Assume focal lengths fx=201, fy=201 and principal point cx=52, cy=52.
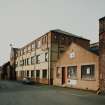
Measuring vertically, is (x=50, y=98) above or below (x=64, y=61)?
below

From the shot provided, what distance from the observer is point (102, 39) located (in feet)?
72.6

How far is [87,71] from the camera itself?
26641mm

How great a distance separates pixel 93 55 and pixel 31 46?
28385 millimetres

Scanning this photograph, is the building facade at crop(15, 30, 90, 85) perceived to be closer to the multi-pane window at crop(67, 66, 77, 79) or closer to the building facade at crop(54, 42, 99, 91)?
the building facade at crop(54, 42, 99, 91)

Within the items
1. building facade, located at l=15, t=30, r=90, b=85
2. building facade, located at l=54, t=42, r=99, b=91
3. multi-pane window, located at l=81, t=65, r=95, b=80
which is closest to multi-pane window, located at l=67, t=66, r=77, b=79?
building facade, located at l=54, t=42, r=99, b=91

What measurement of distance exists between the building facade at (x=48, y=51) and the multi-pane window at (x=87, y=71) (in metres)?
7.78

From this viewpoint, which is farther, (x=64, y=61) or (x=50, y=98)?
(x=64, y=61)

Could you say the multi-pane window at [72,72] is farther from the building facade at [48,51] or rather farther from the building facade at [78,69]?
the building facade at [48,51]

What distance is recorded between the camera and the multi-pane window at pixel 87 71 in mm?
25458

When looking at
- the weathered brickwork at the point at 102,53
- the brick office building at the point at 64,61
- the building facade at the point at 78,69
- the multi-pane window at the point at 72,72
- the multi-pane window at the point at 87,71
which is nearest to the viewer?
the weathered brickwork at the point at 102,53

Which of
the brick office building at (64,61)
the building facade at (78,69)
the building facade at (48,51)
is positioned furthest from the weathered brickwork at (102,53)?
the building facade at (48,51)

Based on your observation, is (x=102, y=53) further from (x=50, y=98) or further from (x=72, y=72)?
(x=72, y=72)

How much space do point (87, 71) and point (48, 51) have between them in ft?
48.8

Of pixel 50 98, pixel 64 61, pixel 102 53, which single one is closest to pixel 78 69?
Answer: pixel 64 61
